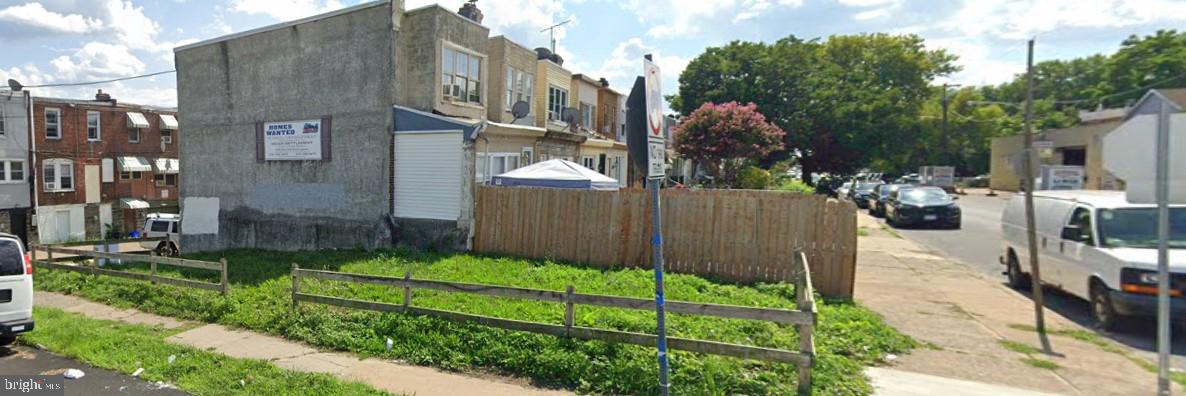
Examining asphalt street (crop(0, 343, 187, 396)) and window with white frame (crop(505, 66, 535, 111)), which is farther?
window with white frame (crop(505, 66, 535, 111))

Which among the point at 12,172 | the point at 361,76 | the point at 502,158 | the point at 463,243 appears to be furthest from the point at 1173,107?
the point at 12,172

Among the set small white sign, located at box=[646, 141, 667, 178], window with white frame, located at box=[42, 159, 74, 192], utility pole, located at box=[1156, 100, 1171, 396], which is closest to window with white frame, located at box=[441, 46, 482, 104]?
small white sign, located at box=[646, 141, 667, 178]

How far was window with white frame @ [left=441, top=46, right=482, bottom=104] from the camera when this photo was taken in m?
14.8

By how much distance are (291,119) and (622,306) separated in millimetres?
13569

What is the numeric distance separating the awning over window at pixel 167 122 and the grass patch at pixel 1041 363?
45.7 m

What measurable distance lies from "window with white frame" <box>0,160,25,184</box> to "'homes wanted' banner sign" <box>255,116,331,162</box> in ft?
80.2

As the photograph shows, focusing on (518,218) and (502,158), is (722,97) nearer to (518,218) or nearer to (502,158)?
(502,158)

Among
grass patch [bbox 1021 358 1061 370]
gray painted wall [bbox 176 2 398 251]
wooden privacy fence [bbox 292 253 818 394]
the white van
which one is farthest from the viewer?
gray painted wall [bbox 176 2 398 251]

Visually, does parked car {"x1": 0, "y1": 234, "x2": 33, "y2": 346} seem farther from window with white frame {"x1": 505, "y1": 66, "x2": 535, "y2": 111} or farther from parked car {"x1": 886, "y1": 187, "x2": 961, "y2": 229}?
parked car {"x1": 886, "y1": 187, "x2": 961, "y2": 229}

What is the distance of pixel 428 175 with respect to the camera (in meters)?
13.2

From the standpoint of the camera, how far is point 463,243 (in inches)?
500

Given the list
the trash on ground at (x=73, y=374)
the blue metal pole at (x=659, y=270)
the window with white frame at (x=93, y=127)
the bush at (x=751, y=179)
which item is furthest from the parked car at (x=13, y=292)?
the window with white frame at (x=93, y=127)

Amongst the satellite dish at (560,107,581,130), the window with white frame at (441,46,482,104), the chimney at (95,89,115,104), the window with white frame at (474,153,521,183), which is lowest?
the window with white frame at (474,153,521,183)

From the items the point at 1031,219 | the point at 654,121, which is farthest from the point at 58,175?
the point at 1031,219
